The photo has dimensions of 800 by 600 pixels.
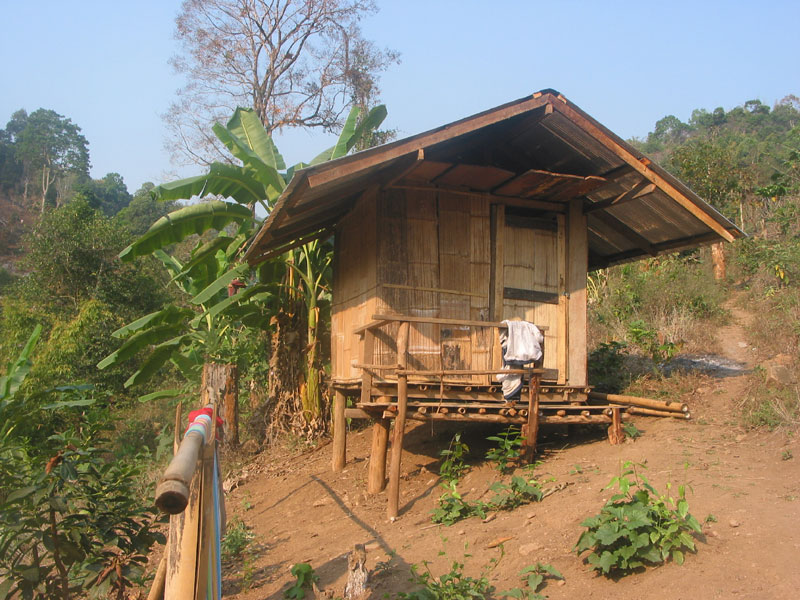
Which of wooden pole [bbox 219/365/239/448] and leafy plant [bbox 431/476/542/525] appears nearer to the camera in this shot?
leafy plant [bbox 431/476/542/525]

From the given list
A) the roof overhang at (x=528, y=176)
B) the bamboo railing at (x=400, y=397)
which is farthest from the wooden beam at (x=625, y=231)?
the bamboo railing at (x=400, y=397)

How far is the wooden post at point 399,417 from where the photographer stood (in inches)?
290

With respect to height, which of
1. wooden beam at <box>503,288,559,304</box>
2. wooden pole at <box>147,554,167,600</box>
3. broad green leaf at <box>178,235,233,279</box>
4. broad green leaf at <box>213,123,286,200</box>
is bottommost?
wooden pole at <box>147,554,167,600</box>

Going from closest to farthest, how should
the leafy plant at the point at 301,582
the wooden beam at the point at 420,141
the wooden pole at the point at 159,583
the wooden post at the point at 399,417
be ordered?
the wooden pole at the point at 159,583 → the leafy plant at the point at 301,582 → the wooden beam at the point at 420,141 → the wooden post at the point at 399,417

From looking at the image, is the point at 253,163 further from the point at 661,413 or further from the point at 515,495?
the point at 661,413

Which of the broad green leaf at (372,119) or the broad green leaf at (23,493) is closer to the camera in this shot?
the broad green leaf at (23,493)

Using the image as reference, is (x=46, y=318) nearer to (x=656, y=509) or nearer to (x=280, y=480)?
(x=280, y=480)

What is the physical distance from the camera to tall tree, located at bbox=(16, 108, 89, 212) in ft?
161

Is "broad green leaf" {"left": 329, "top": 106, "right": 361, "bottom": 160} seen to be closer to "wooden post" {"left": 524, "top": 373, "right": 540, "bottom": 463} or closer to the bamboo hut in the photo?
→ the bamboo hut

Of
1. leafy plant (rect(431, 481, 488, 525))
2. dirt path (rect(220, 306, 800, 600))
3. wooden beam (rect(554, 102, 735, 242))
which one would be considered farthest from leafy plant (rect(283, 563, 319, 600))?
wooden beam (rect(554, 102, 735, 242))

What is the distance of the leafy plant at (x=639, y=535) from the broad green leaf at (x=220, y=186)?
21.0ft

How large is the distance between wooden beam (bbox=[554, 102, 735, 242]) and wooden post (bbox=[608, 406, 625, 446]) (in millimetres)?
2529

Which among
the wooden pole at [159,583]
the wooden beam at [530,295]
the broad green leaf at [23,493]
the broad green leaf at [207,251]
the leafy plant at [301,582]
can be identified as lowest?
the leafy plant at [301,582]

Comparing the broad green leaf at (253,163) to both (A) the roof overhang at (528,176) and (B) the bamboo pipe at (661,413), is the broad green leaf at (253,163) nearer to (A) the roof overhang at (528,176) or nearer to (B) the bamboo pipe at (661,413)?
(A) the roof overhang at (528,176)
